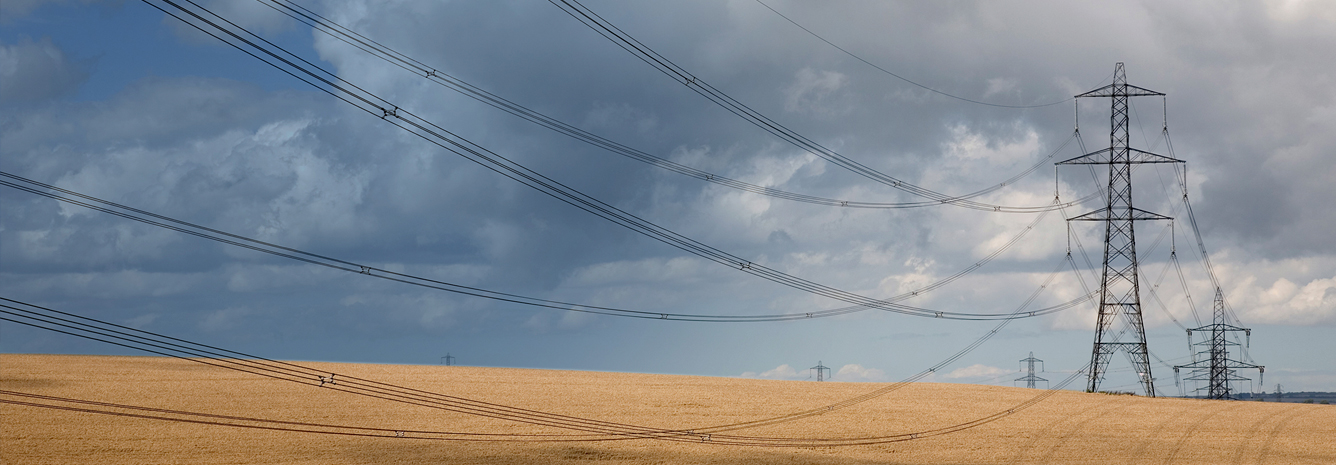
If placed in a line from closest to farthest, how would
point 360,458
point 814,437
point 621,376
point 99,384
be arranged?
point 360,458 < point 814,437 < point 99,384 < point 621,376

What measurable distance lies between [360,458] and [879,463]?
20313 millimetres

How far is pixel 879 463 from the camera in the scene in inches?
1539

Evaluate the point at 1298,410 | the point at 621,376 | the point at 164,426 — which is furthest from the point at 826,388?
the point at 164,426

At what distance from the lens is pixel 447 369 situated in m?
65.5

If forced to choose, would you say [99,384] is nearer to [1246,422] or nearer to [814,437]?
[814,437]

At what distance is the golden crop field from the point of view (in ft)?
119

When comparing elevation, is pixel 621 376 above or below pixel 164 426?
above

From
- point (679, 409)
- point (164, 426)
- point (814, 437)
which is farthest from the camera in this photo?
point (679, 409)

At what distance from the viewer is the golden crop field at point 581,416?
119 ft

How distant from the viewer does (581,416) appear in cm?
4678

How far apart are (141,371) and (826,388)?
136 ft

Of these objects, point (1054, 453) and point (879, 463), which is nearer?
point (879, 463)

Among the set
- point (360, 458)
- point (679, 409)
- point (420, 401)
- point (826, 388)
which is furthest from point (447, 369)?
point (360, 458)

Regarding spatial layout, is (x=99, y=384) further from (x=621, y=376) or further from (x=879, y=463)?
(x=879, y=463)
